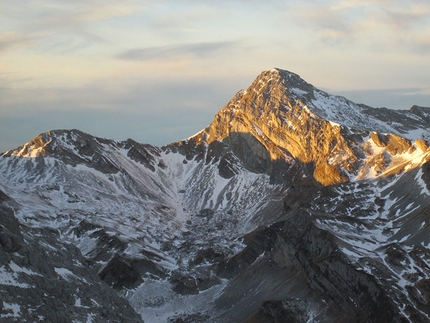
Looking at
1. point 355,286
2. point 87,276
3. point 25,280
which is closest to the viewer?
point 25,280

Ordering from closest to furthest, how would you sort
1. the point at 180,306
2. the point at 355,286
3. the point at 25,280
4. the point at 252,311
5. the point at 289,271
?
the point at 25,280
the point at 355,286
the point at 252,311
the point at 289,271
the point at 180,306

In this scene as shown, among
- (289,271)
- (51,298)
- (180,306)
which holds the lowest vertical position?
(180,306)

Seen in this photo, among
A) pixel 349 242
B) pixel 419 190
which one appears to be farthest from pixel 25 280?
pixel 419 190

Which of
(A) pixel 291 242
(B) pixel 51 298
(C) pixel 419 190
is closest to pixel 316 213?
(A) pixel 291 242

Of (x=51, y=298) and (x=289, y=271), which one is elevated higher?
(x=51, y=298)

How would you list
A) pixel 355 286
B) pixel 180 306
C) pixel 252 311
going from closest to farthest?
1. pixel 355 286
2. pixel 252 311
3. pixel 180 306

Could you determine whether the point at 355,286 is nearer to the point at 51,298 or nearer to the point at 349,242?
the point at 349,242

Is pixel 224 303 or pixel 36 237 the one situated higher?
pixel 36 237

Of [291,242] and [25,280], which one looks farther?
[291,242]

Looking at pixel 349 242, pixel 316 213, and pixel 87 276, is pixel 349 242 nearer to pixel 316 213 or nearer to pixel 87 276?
pixel 316 213
